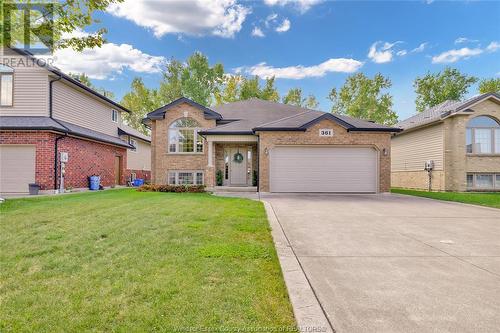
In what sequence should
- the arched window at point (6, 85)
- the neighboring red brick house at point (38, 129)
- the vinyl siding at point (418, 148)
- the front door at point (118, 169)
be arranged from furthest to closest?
the front door at point (118, 169), the vinyl siding at point (418, 148), the arched window at point (6, 85), the neighboring red brick house at point (38, 129)

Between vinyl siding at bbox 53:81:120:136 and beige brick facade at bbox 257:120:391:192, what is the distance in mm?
11268

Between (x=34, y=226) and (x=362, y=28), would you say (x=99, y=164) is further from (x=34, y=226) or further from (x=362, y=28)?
(x=362, y=28)

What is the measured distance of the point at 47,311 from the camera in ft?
7.70

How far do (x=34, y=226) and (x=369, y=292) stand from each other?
6.51 m

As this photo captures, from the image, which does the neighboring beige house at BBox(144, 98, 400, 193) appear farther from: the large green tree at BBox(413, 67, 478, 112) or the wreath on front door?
the large green tree at BBox(413, 67, 478, 112)

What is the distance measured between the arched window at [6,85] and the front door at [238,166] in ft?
39.4

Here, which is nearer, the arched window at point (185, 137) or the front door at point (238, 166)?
the front door at point (238, 166)

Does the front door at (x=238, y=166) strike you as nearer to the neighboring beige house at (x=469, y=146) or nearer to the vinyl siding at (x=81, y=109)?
the vinyl siding at (x=81, y=109)

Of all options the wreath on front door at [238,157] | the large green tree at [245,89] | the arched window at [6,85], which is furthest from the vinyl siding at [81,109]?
the large green tree at [245,89]

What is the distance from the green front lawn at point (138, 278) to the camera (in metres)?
2.24

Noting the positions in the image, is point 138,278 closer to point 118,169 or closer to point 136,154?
point 118,169

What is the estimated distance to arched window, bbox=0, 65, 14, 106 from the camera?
13344 mm

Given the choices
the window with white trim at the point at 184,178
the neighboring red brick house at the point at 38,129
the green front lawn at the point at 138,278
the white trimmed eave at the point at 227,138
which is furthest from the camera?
the window with white trim at the point at 184,178

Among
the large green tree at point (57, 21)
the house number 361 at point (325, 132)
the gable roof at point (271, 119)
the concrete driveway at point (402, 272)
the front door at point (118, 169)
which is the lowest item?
the concrete driveway at point (402, 272)
